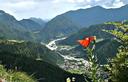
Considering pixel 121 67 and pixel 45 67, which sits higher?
pixel 121 67

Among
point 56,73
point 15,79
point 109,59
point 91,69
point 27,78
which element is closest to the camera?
point 91,69

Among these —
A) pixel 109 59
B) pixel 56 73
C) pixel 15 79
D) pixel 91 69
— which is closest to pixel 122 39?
pixel 109 59

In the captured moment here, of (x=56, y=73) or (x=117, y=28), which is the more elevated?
(x=117, y=28)

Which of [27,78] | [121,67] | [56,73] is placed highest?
[121,67]

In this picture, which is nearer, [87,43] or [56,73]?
[87,43]

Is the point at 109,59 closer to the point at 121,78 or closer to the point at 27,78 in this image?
the point at 121,78

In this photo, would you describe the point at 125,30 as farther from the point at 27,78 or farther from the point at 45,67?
the point at 45,67

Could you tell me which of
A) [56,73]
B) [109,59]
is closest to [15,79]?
[109,59]

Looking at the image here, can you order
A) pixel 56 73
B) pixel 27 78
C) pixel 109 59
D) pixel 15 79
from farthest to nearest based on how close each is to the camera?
pixel 56 73 < pixel 27 78 < pixel 15 79 < pixel 109 59

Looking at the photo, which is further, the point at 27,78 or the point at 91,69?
the point at 27,78
